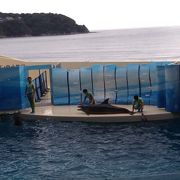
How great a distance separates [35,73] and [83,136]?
41.5 ft

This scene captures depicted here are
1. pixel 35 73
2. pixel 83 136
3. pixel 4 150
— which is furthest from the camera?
pixel 35 73

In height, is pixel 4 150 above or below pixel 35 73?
below

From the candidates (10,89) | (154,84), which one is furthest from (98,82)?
(10,89)

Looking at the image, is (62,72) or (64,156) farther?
(62,72)

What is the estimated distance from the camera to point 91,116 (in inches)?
839

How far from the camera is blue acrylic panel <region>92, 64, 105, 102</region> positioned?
977 inches

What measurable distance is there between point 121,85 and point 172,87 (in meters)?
3.58

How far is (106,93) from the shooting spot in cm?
2480

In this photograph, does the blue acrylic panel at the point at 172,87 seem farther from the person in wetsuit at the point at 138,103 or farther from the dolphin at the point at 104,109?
the dolphin at the point at 104,109

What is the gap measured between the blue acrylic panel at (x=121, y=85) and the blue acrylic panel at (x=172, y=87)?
313 centimetres

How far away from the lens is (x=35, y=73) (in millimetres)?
30734

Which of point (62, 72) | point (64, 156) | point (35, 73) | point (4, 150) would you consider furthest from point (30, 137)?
point (35, 73)

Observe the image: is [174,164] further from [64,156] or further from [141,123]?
[141,123]

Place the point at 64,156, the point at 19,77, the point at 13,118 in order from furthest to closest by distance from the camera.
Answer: the point at 19,77 → the point at 13,118 → the point at 64,156
